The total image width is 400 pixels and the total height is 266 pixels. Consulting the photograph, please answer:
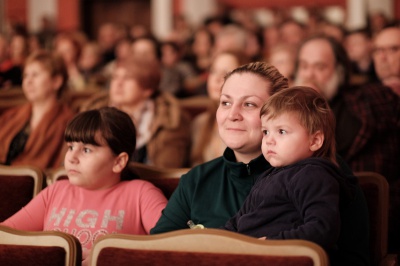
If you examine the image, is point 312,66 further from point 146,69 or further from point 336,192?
point 336,192

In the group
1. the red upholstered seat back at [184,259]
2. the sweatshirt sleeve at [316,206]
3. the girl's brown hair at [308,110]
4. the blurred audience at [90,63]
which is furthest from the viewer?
the blurred audience at [90,63]

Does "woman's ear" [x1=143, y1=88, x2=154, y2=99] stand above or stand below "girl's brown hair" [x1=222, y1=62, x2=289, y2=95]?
below

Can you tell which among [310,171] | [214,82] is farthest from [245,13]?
[310,171]

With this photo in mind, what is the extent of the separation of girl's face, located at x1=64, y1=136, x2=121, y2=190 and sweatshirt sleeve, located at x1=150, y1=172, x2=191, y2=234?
1.10 ft

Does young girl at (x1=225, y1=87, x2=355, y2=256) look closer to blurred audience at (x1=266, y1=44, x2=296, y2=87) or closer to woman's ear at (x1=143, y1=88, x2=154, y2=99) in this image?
woman's ear at (x1=143, y1=88, x2=154, y2=99)

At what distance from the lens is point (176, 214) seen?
8.33ft

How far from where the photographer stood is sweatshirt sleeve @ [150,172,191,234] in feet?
8.29

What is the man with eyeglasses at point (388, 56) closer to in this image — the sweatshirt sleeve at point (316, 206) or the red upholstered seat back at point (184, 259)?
the sweatshirt sleeve at point (316, 206)

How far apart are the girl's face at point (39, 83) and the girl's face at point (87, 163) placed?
1607 mm

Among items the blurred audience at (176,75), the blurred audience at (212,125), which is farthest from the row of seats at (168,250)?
the blurred audience at (176,75)

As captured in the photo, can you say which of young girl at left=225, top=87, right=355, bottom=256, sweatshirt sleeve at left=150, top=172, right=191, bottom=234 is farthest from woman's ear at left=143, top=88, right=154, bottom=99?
young girl at left=225, top=87, right=355, bottom=256

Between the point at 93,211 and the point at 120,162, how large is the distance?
0.69 feet

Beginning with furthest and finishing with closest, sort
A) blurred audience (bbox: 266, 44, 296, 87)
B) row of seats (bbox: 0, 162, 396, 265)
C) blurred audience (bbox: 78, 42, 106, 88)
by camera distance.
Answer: blurred audience (bbox: 78, 42, 106, 88)
blurred audience (bbox: 266, 44, 296, 87)
row of seats (bbox: 0, 162, 396, 265)

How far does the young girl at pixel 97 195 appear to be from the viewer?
274 cm
